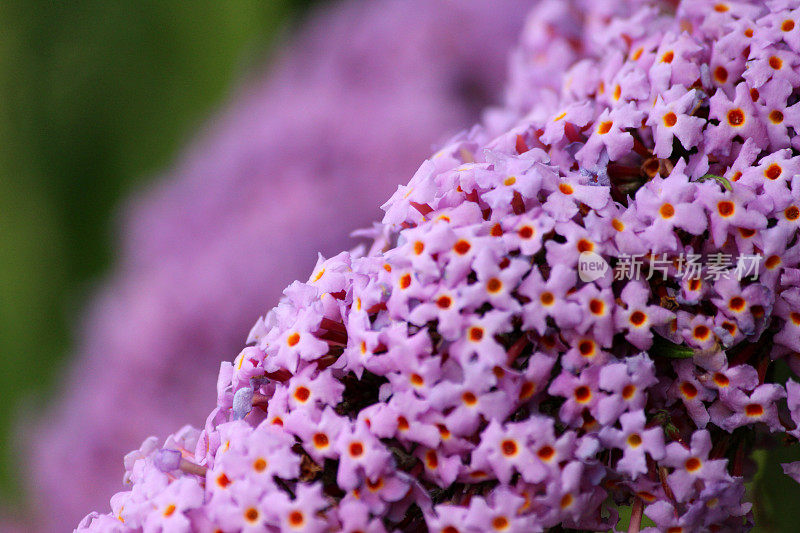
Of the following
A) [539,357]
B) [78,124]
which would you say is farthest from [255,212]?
[539,357]

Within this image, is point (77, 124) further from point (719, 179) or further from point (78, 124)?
point (719, 179)

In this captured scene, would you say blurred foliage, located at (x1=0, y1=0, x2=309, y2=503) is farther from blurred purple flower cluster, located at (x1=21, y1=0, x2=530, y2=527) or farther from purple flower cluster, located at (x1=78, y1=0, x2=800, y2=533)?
purple flower cluster, located at (x1=78, y1=0, x2=800, y2=533)

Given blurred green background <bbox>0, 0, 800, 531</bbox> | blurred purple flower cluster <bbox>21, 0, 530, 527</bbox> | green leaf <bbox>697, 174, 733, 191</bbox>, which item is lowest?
green leaf <bbox>697, 174, 733, 191</bbox>

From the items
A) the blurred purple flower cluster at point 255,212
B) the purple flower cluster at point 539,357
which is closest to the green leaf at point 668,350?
the purple flower cluster at point 539,357

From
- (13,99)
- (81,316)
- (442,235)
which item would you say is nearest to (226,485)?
(442,235)

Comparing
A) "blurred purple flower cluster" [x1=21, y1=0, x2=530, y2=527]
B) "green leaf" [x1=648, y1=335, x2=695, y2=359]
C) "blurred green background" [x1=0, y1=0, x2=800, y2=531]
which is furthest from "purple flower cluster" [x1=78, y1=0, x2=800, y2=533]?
"blurred green background" [x1=0, y1=0, x2=800, y2=531]

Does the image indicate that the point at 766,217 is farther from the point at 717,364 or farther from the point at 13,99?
the point at 13,99
